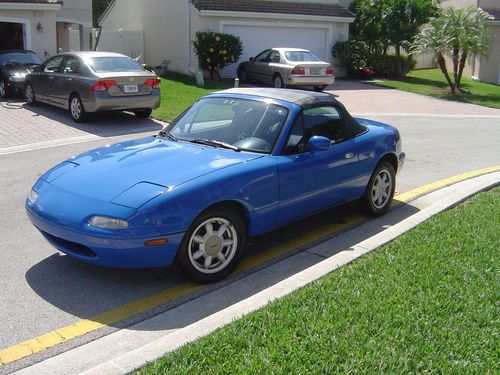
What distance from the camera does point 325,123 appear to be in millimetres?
5941

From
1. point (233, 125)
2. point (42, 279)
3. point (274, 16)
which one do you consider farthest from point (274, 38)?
point (42, 279)

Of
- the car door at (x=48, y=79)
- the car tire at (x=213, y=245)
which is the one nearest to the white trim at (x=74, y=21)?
the car door at (x=48, y=79)

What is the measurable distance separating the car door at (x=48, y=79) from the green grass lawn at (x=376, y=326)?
423 inches

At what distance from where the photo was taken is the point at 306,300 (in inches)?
158

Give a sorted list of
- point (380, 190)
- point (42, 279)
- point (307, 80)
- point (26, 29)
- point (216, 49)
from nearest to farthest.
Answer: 1. point (42, 279)
2. point (380, 190)
3. point (26, 29)
4. point (307, 80)
5. point (216, 49)

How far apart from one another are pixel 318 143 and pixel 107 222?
2129mm

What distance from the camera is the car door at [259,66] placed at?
21484 millimetres

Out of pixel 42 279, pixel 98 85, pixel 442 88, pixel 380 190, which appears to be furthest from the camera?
pixel 442 88

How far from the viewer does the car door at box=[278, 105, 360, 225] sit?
17.2ft

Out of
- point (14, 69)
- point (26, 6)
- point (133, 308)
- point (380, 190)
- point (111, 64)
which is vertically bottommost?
point (133, 308)

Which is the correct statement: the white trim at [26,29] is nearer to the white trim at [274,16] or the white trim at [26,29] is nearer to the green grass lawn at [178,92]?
the green grass lawn at [178,92]

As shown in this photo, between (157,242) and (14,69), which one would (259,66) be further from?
(157,242)

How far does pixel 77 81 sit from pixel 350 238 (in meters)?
8.74

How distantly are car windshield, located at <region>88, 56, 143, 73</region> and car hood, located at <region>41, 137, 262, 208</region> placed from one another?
7616 mm
